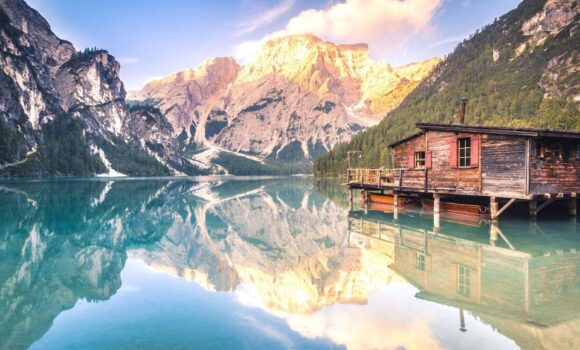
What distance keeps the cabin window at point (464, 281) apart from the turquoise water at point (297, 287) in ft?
0.22

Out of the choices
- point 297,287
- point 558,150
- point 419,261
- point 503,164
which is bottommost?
point 297,287

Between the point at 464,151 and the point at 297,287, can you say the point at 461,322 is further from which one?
the point at 464,151

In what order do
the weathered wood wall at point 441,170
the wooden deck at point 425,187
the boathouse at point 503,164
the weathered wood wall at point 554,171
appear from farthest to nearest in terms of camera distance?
the weathered wood wall at point 441,170 → the wooden deck at point 425,187 → the weathered wood wall at point 554,171 → the boathouse at point 503,164

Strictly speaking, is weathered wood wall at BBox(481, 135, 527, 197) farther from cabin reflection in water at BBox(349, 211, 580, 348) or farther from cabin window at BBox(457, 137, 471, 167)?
cabin reflection in water at BBox(349, 211, 580, 348)

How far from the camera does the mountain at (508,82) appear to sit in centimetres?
12338

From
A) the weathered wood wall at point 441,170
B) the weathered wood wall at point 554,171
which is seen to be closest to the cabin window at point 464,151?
the weathered wood wall at point 441,170

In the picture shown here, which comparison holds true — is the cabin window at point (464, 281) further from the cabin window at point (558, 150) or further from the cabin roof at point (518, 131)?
the cabin window at point (558, 150)

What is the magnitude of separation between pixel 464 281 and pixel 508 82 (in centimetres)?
15840

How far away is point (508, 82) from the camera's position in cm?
14700

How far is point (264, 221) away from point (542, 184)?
874 inches

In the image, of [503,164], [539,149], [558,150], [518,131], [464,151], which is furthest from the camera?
[464,151]

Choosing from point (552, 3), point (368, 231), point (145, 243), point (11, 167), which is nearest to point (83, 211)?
point (145, 243)

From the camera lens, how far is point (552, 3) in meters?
168

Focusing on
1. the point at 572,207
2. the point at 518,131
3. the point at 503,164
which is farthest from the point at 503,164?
the point at 572,207
